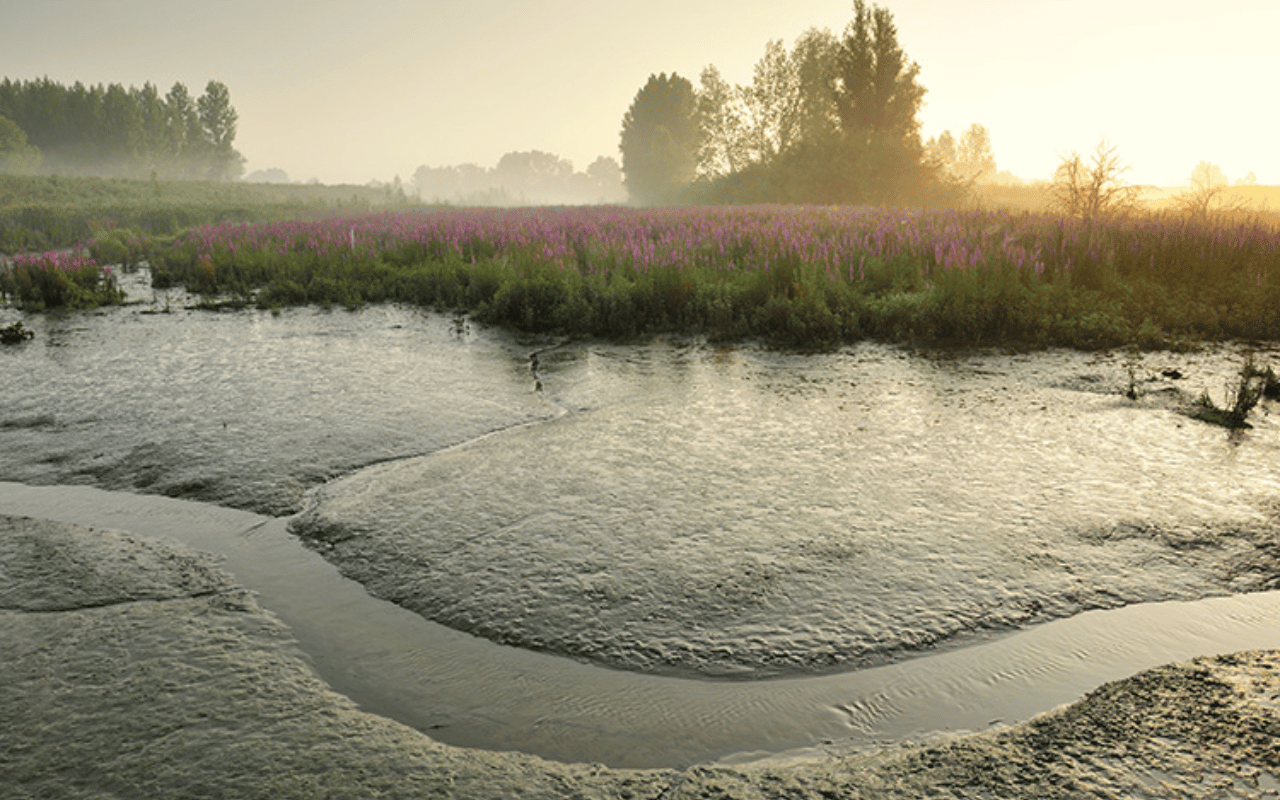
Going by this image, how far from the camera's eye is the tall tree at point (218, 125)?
101 m

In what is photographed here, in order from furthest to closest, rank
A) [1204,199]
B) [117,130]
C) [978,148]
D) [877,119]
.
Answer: [978,148] < [117,130] < [877,119] < [1204,199]

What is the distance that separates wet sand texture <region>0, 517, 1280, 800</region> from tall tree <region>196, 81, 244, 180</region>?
118 metres

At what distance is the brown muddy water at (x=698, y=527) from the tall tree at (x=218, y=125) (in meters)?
114

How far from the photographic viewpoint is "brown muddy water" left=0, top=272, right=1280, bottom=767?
2.08 meters

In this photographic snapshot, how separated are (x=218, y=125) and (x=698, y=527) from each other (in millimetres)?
119582

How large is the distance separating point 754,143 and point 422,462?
200ft

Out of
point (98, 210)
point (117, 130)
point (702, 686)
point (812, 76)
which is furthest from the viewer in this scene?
point (117, 130)

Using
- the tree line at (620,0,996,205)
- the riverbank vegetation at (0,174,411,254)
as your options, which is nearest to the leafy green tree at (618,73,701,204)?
the tree line at (620,0,996,205)

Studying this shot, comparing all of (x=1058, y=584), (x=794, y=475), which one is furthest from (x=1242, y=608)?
(x=794, y=475)

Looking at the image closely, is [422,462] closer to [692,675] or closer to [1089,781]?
[692,675]

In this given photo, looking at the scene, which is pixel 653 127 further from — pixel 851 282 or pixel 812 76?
A: pixel 851 282

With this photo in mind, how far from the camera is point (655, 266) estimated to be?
8.69 m

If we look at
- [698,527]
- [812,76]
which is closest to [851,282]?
[698,527]

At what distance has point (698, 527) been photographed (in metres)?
3.08
